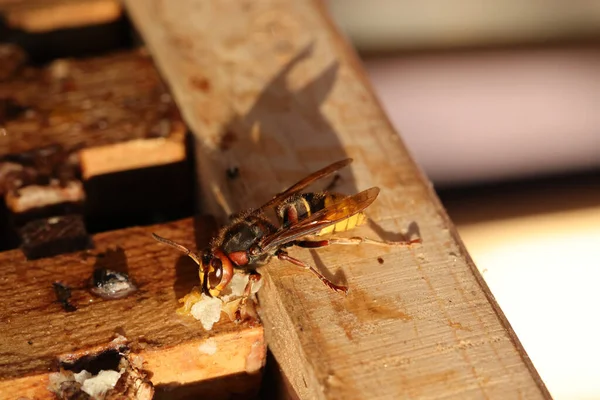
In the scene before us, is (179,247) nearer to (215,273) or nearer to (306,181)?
(215,273)

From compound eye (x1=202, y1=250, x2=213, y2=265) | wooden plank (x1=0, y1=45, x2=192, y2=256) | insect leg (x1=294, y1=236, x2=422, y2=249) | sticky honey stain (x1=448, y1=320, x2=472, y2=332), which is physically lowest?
sticky honey stain (x1=448, y1=320, x2=472, y2=332)

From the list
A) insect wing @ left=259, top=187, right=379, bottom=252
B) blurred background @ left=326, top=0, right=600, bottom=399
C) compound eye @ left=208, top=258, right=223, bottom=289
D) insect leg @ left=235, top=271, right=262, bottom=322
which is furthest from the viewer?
blurred background @ left=326, top=0, right=600, bottom=399

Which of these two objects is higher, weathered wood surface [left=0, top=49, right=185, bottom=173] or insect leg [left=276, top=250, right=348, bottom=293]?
weathered wood surface [left=0, top=49, right=185, bottom=173]

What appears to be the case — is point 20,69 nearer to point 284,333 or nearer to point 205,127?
point 205,127

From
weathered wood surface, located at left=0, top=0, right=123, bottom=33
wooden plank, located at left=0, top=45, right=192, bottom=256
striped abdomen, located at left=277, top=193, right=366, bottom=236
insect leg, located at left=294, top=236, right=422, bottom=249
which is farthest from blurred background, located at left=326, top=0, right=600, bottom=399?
weathered wood surface, located at left=0, top=0, right=123, bottom=33

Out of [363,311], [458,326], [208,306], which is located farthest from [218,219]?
[458,326]

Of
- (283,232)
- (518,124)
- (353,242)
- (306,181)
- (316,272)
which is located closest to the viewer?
(316,272)

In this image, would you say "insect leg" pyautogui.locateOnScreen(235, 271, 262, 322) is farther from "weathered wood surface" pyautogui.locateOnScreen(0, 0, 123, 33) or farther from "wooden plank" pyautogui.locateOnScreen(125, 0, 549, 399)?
"weathered wood surface" pyautogui.locateOnScreen(0, 0, 123, 33)
